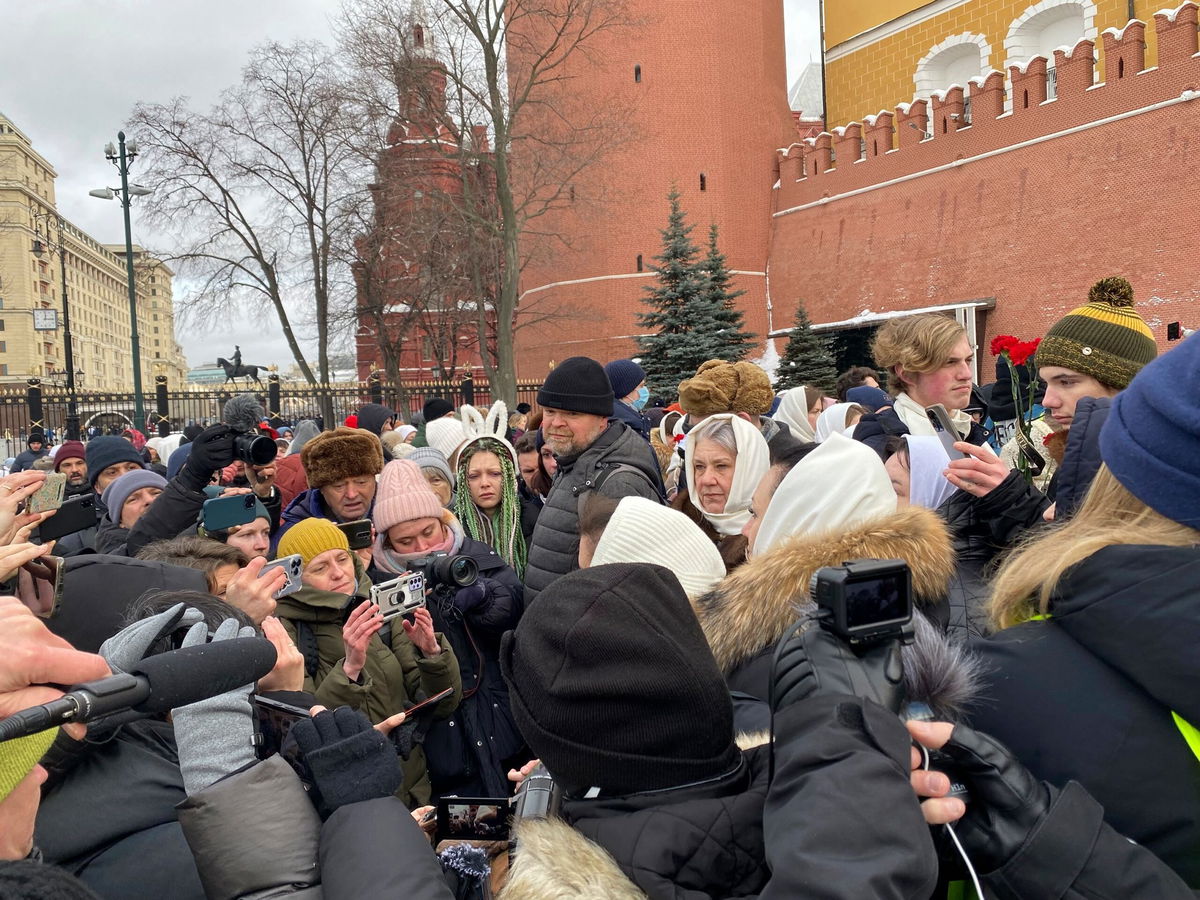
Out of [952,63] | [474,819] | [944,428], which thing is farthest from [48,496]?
[952,63]

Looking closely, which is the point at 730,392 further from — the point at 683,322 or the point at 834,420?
the point at 683,322

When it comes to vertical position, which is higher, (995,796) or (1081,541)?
(1081,541)

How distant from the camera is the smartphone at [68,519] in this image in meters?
2.70

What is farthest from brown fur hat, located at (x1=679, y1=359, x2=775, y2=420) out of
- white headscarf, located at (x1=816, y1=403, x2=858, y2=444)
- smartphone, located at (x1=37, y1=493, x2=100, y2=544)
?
smartphone, located at (x1=37, y1=493, x2=100, y2=544)

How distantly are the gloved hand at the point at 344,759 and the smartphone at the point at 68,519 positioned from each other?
1676 mm

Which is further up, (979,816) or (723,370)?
(723,370)

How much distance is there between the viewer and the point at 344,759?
150cm

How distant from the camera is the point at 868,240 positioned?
86.2 feet

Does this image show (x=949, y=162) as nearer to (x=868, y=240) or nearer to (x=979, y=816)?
(x=868, y=240)

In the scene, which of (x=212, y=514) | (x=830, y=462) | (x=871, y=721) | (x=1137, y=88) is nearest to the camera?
(x=871, y=721)

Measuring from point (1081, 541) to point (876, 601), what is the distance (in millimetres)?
414

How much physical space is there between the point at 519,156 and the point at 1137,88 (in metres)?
16.0

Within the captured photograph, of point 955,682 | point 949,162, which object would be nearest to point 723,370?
point 955,682

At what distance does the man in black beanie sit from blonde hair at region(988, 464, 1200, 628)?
2221mm
